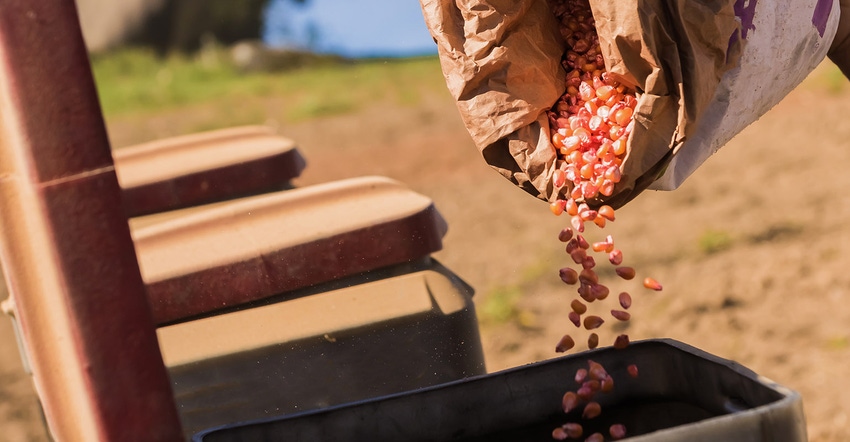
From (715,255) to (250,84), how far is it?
5749 mm

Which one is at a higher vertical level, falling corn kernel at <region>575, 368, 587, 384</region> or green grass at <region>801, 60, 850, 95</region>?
falling corn kernel at <region>575, 368, 587, 384</region>

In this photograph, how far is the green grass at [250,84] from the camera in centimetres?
778

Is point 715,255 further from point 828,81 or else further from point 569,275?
point 828,81

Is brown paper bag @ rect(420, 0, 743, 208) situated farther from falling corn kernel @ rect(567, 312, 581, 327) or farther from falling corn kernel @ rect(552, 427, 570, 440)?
falling corn kernel @ rect(552, 427, 570, 440)

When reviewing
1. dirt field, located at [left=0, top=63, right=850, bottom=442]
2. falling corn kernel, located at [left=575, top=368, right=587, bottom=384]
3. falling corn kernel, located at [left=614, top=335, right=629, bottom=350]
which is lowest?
dirt field, located at [left=0, top=63, right=850, bottom=442]

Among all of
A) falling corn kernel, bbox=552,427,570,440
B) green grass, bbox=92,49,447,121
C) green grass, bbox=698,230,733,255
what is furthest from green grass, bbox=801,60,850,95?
falling corn kernel, bbox=552,427,570,440

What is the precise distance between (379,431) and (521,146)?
0.49m

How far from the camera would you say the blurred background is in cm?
322

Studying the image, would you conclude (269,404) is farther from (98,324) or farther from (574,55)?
(574,55)

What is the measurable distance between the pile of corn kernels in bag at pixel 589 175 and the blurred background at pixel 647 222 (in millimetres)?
1468

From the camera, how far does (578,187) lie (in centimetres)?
146

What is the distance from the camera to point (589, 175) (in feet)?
4.74

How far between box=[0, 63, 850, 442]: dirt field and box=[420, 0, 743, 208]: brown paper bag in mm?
1480

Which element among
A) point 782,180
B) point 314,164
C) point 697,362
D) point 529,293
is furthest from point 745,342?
point 314,164
